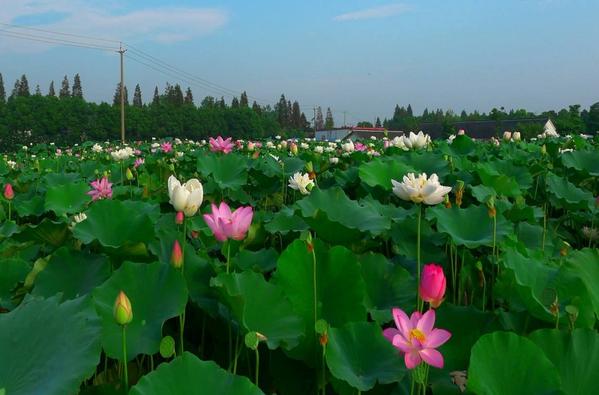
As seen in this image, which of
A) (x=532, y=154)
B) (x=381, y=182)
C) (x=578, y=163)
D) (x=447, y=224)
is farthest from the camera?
(x=532, y=154)

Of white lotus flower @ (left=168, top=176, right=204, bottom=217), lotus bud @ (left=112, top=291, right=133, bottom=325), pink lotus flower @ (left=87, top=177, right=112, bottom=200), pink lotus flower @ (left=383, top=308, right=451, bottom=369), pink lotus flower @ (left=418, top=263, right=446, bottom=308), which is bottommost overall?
pink lotus flower @ (left=383, top=308, right=451, bottom=369)

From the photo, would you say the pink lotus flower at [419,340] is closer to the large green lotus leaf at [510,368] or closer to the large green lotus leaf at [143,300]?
the large green lotus leaf at [510,368]

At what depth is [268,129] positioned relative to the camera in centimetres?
3947

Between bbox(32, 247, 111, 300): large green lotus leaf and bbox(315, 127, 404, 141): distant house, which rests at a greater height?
bbox(315, 127, 404, 141): distant house

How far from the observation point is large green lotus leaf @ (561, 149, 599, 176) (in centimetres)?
226

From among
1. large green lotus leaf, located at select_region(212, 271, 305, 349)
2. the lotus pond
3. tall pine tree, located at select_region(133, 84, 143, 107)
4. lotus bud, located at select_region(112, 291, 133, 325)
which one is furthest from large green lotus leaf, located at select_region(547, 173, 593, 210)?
tall pine tree, located at select_region(133, 84, 143, 107)

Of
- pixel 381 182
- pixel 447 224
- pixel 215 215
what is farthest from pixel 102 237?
pixel 381 182

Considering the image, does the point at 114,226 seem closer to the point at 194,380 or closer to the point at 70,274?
the point at 70,274

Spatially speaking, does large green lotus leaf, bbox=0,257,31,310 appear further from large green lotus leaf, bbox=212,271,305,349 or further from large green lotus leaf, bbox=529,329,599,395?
large green lotus leaf, bbox=529,329,599,395

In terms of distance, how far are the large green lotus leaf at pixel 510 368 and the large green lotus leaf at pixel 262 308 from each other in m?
0.24

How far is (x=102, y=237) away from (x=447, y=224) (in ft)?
2.52

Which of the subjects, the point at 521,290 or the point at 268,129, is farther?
the point at 268,129

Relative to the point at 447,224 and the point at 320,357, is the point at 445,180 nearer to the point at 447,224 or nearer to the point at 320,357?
the point at 447,224

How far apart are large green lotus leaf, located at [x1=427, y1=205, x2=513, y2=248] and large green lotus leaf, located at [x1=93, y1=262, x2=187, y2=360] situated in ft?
2.18
